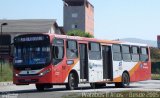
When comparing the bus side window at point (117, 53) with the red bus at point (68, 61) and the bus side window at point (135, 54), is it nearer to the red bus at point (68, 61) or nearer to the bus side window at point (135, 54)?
the red bus at point (68, 61)

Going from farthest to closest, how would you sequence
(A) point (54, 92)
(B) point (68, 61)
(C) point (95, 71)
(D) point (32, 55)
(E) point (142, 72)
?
(E) point (142, 72), (C) point (95, 71), (B) point (68, 61), (D) point (32, 55), (A) point (54, 92)

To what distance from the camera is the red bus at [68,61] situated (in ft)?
79.4

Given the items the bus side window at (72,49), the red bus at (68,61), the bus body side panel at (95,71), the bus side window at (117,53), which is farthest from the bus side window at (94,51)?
the bus side window at (117,53)

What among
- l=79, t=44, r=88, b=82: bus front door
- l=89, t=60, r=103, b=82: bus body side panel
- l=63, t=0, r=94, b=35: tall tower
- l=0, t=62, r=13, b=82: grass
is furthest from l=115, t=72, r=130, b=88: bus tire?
l=63, t=0, r=94, b=35: tall tower

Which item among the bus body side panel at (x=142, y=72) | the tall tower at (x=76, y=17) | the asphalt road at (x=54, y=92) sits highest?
the tall tower at (x=76, y=17)

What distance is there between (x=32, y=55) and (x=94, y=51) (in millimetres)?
4719

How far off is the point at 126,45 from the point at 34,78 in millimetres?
8859

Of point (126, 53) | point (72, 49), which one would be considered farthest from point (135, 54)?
point (72, 49)

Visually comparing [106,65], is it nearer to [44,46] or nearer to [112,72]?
[112,72]

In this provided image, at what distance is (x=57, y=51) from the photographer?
24.6m

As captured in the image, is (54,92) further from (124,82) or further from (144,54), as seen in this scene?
(144,54)

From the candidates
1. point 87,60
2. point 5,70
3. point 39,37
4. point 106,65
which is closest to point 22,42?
point 39,37

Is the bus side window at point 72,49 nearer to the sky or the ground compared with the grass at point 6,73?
nearer to the sky

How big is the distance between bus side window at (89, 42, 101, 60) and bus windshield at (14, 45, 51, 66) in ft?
12.7
